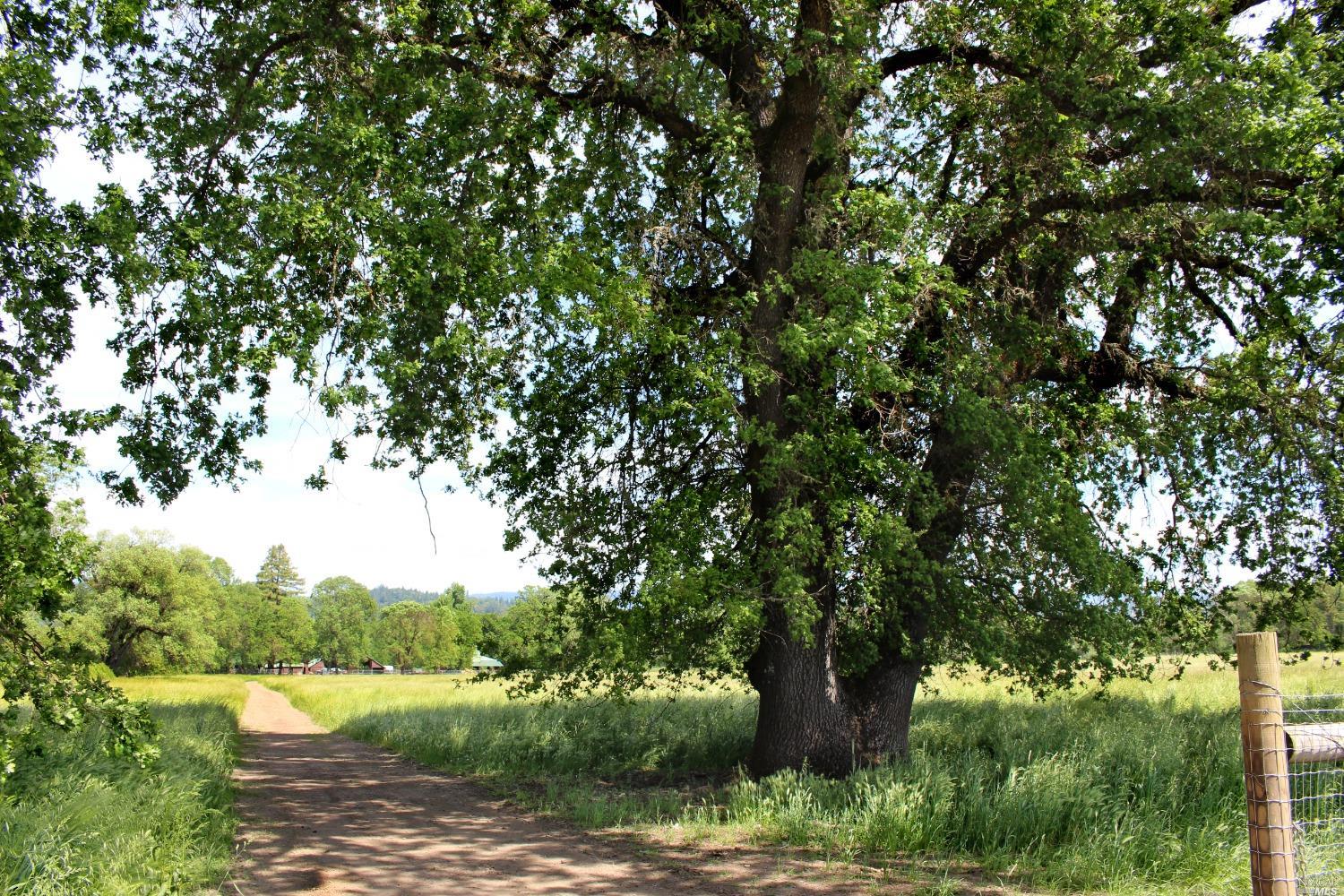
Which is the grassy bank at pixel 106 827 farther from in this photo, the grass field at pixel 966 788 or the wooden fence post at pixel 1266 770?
the wooden fence post at pixel 1266 770

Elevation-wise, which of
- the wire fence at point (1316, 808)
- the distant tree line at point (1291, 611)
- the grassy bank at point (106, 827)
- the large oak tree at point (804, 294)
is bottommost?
the grassy bank at point (106, 827)

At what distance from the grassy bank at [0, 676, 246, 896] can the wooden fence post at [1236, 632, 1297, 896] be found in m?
7.02

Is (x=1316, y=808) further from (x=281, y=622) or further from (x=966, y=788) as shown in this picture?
(x=281, y=622)

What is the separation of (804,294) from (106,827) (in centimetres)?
851

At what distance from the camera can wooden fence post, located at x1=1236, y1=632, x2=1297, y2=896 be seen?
177 inches

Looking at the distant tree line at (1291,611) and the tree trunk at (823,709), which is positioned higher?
the distant tree line at (1291,611)

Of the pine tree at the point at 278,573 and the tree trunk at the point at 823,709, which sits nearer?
the tree trunk at the point at 823,709

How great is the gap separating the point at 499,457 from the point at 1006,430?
20.7 feet

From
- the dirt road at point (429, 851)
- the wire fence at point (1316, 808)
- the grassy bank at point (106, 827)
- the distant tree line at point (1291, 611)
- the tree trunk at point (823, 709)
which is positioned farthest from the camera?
the distant tree line at point (1291, 611)

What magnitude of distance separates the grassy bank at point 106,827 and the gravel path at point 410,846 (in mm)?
413

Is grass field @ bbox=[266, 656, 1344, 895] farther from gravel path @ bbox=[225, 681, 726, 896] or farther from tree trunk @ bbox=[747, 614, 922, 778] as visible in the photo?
gravel path @ bbox=[225, 681, 726, 896]

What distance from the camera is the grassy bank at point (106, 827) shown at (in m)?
6.06

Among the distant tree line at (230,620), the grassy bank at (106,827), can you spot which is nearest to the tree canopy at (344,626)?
the distant tree line at (230,620)

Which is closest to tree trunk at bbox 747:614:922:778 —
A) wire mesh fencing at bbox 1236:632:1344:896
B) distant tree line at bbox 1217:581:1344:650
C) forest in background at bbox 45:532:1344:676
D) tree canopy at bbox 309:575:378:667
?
forest in background at bbox 45:532:1344:676
